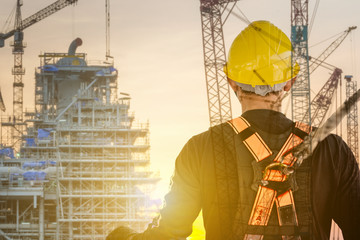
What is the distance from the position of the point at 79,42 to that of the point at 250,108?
100153 millimetres

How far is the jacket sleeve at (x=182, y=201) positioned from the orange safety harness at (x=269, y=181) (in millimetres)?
360

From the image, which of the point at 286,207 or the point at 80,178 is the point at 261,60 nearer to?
the point at 286,207

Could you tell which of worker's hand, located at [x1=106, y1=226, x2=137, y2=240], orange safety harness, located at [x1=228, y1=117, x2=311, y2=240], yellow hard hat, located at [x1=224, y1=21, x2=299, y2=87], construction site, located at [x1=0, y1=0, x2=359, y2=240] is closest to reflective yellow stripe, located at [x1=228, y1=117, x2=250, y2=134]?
orange safety harness, located at [x1=228, y1=117, x2=311, y2=240]

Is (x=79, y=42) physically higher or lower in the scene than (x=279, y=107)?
higher

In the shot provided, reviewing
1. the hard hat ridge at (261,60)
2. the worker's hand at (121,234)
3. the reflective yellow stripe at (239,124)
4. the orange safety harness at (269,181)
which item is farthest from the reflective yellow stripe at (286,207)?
the worker's hand at (121,234)

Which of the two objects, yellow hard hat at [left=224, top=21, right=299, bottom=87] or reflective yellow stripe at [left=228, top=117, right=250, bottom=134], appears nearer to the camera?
reflective yellow stripe at [left=228, top=117, right=250, bottom=134]

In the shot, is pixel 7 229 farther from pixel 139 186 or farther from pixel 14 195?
pixel 139 186

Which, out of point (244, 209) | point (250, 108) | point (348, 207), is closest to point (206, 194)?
point (244, 209)

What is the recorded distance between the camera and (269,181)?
327 cm

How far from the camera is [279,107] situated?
3568 mm

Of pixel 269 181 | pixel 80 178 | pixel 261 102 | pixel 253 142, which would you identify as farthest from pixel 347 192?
pixel 80 178

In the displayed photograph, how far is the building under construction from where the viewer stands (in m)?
77.3

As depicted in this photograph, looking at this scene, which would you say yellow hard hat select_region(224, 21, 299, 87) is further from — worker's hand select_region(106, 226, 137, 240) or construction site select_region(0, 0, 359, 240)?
construction site select_region(0, 0, 359, 240)

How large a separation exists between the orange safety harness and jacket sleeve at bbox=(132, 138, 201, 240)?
0.36 meters
